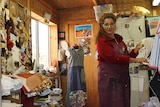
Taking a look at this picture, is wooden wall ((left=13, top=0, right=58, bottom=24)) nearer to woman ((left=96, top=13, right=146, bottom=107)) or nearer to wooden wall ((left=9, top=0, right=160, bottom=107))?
wooden wall ((left=9, top=0, right=160, bottom=107))

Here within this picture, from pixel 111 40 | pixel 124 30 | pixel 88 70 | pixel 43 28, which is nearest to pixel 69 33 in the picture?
pixel 43 28

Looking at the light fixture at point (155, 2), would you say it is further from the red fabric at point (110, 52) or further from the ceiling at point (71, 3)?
the red fabric at point (110, 52)

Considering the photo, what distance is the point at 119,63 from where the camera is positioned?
188 cm

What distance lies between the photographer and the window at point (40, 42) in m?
3.67

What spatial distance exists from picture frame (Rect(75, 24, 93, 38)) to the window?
0.61m

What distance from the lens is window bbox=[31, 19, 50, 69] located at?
3.67 meters

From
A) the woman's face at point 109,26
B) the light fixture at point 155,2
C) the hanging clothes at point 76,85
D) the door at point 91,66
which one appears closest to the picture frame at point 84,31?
the door at point 91,66

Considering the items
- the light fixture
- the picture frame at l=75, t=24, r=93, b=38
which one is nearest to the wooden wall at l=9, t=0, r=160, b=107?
the picture frame at l=75, t=24, r=93, b=38

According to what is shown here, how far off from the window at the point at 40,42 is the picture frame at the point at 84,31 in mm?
606

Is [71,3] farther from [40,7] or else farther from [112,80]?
[112,80]

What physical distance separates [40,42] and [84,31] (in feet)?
3.07

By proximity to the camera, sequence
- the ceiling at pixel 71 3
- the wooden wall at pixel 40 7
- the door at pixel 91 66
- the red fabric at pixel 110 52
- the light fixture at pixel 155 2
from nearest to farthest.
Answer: the red fabric at pixel 110 52 < the wooden wall at pixel 40 7 < the light fixture at pixel 155 2 < the ceiling at pixel 71 3 < the door at pixel 91 66

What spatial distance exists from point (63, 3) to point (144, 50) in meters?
1.93

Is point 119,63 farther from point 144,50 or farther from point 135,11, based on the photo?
point 135,11
